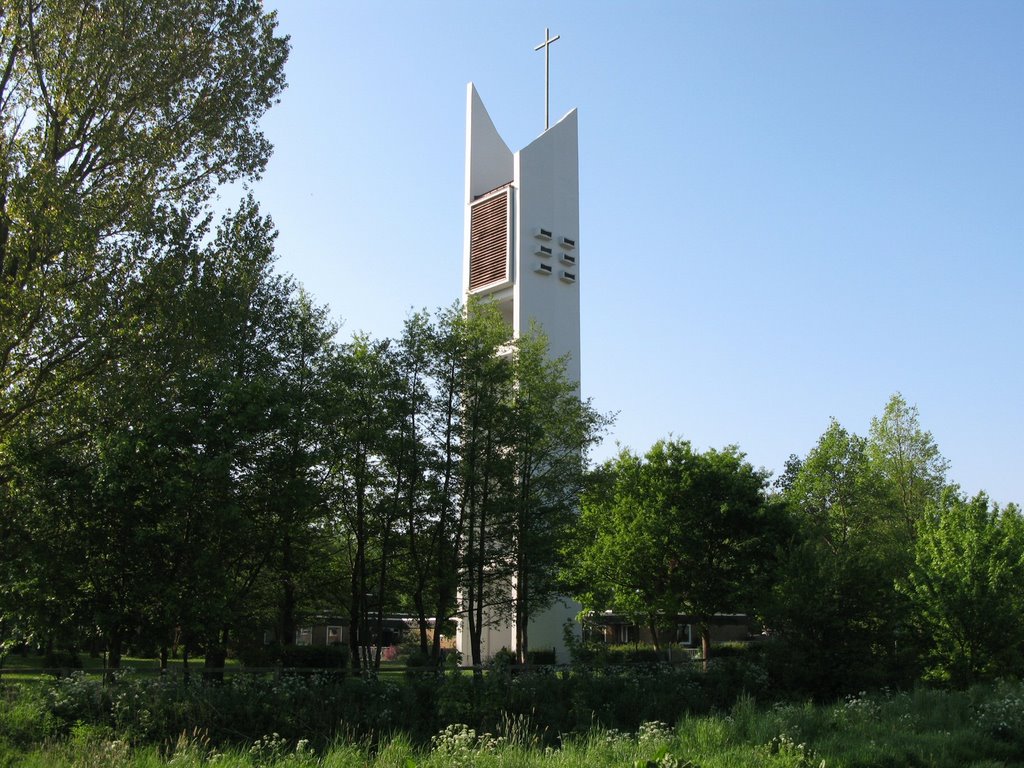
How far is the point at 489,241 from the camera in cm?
4138

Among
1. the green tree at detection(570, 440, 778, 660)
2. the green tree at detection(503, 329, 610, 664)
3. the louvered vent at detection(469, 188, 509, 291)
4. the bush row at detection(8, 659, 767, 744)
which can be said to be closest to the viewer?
the bush row at detection(8, 659, 767, 744)

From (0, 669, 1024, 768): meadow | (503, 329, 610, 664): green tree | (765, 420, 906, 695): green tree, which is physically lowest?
→ (0, 669, 1024, 768): meadow

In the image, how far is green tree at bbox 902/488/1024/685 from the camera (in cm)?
2152

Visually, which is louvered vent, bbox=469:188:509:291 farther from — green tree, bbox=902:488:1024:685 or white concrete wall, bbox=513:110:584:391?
green tree, bbox=902:488:1024:685

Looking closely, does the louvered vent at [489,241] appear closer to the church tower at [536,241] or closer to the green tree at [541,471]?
the church tower at [536,241]

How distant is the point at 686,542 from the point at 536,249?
16889mm

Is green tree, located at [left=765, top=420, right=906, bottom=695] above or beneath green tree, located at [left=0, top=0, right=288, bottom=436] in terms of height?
beneath

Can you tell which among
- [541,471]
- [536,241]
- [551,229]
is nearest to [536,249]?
[536,241]

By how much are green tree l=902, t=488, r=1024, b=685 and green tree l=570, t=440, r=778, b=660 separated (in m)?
4.97

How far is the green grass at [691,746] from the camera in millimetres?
9555

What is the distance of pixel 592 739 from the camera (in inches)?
470

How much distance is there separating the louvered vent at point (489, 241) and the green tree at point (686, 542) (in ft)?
48.0

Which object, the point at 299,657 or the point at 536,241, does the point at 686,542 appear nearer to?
the point at 299,657

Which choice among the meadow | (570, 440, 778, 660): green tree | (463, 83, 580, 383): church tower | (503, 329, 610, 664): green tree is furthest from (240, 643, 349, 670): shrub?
(463, 83, 580, 383): church tower
